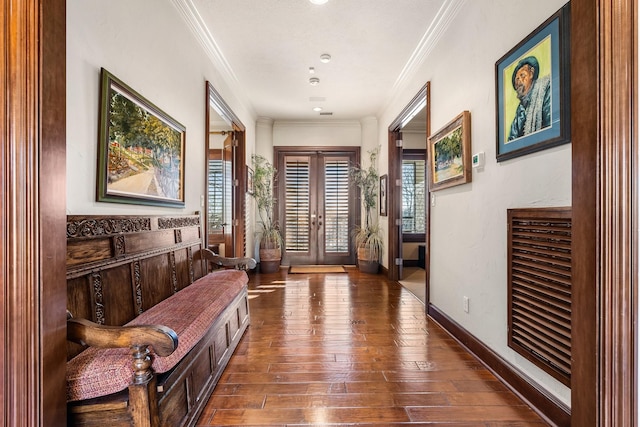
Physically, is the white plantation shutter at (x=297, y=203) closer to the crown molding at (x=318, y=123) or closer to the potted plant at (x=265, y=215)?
the potted plant at (x=265, y=215)

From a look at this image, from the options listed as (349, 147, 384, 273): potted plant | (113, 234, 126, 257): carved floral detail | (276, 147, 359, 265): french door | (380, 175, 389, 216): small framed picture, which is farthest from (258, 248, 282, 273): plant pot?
(113, 234, 126, 257): carved floral detail

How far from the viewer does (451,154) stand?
263 cm

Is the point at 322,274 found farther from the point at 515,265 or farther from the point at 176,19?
the point at 176,19

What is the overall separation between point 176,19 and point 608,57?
9.30 feet

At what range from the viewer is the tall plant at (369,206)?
531 cm

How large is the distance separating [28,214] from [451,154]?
8.94 feet

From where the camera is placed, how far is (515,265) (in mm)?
1809

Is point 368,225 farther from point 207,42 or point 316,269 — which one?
point 207,42

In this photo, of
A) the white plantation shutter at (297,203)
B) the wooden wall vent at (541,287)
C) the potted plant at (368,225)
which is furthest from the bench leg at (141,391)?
the white plantation shutter at (297,203)

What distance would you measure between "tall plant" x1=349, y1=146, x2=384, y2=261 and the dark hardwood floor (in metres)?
2.05

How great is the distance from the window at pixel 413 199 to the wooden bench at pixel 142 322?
434 centimetres

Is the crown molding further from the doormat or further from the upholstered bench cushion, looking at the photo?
the upholstered bench cushion

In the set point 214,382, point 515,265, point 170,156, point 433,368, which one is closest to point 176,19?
point 170,156

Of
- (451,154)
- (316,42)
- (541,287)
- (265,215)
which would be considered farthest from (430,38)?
(265,215)
